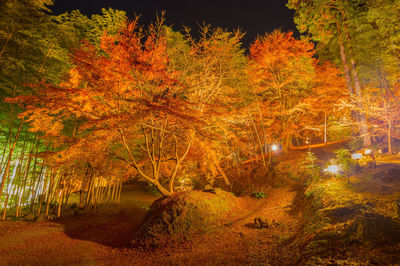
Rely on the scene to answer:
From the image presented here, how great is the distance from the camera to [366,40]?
1086 cm

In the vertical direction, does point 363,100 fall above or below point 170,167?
above

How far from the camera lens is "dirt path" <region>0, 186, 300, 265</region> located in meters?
4.74

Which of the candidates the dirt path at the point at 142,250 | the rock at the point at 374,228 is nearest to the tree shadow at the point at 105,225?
the dirt path at the point at 142,250

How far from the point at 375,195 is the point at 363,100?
717 centimetres

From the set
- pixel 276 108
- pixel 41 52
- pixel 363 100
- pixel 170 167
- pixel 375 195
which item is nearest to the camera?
pixel 375 195

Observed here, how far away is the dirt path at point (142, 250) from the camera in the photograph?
15.6 ft

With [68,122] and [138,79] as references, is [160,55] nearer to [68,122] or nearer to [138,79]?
[138,79]

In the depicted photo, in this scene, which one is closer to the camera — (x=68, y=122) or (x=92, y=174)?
(x=68, y=122)

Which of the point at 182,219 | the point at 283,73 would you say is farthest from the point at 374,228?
the point at 283,73

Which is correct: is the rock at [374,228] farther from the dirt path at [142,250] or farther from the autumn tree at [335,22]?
the autumn tree at [335,22]

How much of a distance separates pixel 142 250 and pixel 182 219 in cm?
156

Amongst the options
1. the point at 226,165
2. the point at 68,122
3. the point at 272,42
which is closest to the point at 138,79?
the point at 68,122

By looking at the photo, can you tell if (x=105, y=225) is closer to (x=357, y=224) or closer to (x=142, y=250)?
(x=142, y=250)

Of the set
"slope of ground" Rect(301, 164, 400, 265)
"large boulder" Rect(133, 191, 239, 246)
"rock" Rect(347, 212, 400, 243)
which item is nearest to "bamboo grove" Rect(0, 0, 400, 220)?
"large boulder" Rect(133, 191, 239, 246)
